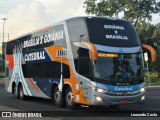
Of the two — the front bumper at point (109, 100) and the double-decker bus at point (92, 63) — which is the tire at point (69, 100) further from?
the front bumper at point (109, 100)

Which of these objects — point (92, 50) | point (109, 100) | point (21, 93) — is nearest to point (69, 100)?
point (109, 100)

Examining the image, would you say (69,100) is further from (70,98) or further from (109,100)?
(109,100)

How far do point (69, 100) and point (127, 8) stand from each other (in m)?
45.2

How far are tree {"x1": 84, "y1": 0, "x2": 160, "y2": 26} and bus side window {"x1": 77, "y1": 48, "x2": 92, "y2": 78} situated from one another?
43.8 metres

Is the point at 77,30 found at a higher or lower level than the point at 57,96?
higher

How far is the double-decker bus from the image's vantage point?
1370cm

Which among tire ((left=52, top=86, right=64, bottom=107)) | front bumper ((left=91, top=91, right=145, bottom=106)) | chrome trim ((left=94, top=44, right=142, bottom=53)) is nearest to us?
front bumper ((left=91, top=91, right=145, bottom=106))

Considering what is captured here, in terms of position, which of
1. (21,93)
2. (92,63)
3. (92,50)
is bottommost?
(21,93)

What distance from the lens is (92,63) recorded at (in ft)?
45.2

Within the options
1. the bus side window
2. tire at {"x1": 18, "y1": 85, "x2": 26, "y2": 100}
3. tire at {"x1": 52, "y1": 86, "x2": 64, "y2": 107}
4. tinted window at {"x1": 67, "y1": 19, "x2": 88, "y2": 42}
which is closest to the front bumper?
the bus side window

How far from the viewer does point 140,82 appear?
14297 mm

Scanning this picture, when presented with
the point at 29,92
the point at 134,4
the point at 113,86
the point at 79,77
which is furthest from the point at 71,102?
the point at 134,4

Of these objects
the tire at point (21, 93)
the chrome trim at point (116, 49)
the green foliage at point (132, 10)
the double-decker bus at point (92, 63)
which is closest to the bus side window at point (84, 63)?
the double-decker bus at point (92, 63)

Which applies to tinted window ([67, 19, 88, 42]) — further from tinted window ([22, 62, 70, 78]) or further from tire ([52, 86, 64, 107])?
tire ([52, 86, 64, 107])
